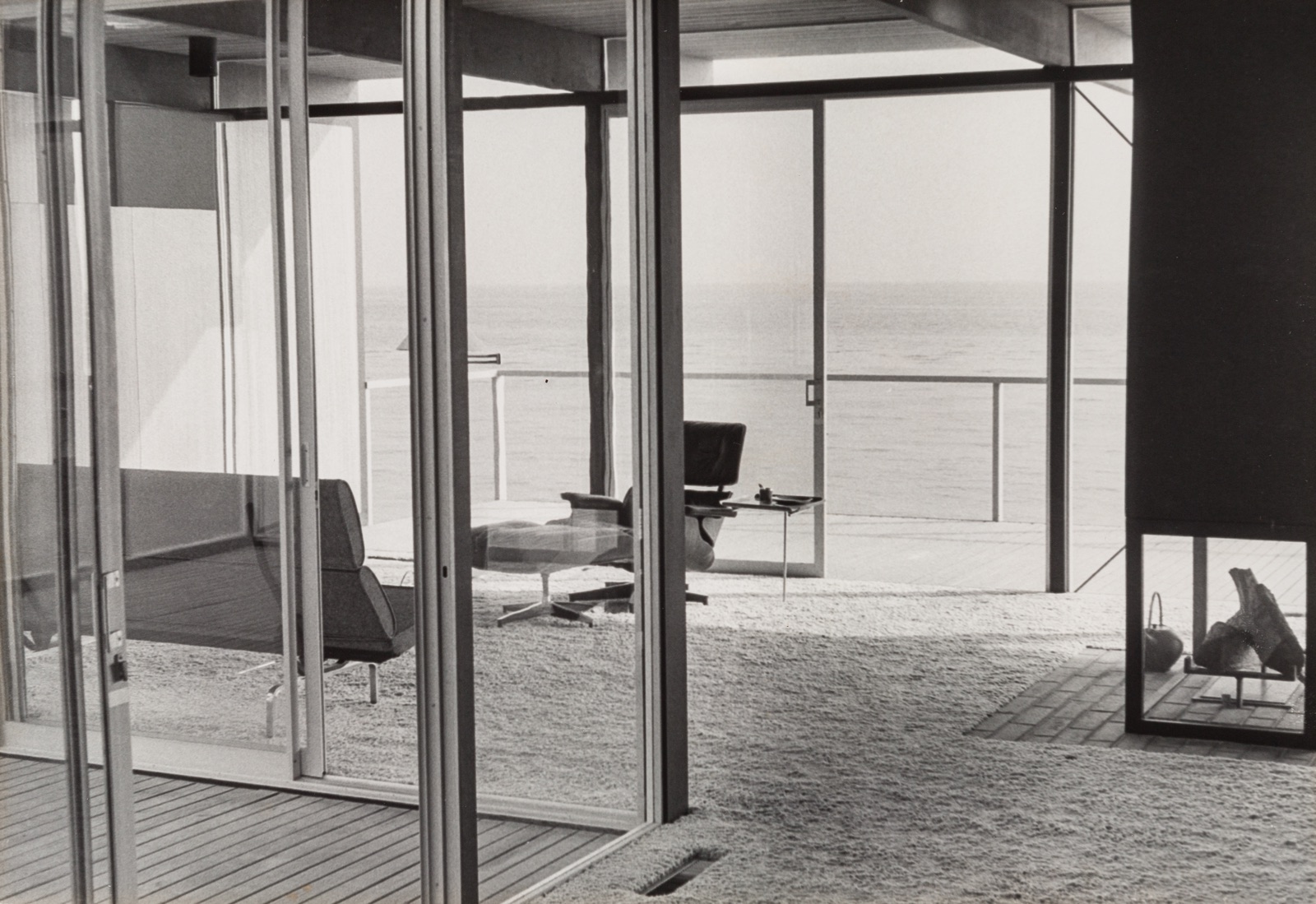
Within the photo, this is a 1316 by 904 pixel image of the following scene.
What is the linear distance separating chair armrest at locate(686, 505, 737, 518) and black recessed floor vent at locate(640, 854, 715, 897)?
98.3 inches

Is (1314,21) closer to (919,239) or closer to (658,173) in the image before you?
(658,173)

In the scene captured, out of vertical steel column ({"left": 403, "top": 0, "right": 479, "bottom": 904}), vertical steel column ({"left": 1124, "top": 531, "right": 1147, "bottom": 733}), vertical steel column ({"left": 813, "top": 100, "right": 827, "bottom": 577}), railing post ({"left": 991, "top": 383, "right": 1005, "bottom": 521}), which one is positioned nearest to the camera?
vertical steel column ({"left": 403, "top": 0, "right": 479, "bottom": 904})

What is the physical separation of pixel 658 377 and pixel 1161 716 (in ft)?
6.79

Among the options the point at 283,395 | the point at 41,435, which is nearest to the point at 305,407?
the point at 283,395

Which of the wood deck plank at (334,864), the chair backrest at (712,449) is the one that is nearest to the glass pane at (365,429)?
the wood deck plank at (334,864)

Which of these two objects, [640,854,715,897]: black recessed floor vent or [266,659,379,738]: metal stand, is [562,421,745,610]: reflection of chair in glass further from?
[266,659,379,738]: metal stand

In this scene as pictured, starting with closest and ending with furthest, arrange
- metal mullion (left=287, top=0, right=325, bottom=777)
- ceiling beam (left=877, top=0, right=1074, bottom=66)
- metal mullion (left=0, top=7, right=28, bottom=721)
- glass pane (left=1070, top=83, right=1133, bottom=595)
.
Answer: metal mullion (left=0, top=7, right=28, bottom=721) < metal mullion (left=287, top=0, right=325, bottom=777) < ceiling beam (left=877, top=0, right=1074, bottom=66) < glass pane (left=1070, top=83, right=1133, bottom=595)

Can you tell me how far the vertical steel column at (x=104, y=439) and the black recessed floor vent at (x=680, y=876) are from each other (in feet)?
4.20

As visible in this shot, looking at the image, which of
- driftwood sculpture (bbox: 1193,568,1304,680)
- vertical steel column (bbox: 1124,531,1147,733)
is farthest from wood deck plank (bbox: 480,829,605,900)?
driftwood sculpture (bbox: 1193,568,1304,680)

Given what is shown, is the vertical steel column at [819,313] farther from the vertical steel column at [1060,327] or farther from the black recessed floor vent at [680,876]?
the black recessed floor vent at [680,876]

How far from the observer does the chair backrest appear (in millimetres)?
6699

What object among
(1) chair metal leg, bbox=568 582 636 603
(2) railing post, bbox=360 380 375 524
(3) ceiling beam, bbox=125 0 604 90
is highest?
(3) ceiling beam, bbox=125 0 604 90

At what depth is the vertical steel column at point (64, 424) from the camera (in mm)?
2428

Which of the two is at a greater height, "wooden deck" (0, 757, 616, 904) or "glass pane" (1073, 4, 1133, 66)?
"glass pane" (1073, 4, 1133, 66)
